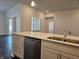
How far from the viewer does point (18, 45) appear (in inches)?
135

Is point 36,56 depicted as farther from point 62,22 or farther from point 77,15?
point 62,22

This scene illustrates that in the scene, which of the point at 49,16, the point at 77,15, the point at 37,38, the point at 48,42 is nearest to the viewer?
the point at 48,42

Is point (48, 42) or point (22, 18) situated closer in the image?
point (48, 42)

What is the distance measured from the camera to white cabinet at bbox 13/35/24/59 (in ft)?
10.6

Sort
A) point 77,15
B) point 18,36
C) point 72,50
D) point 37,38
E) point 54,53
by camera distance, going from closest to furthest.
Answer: point 72,50, point 54,53, point 37,38, point 18,36, point 77,15

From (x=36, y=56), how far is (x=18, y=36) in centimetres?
116

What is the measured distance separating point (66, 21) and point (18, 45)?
15.9 feet

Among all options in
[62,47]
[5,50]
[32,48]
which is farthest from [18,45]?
[62,47]

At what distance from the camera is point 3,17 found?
10.5 metres

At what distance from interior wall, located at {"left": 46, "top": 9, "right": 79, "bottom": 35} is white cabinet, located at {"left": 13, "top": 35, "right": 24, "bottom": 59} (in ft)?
14.7

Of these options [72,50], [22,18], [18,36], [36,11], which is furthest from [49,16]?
[72,50]

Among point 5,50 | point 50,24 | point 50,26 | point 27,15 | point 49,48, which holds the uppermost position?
point 27,15

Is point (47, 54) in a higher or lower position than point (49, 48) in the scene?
lower

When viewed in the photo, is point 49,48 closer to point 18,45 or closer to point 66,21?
point 18,45
